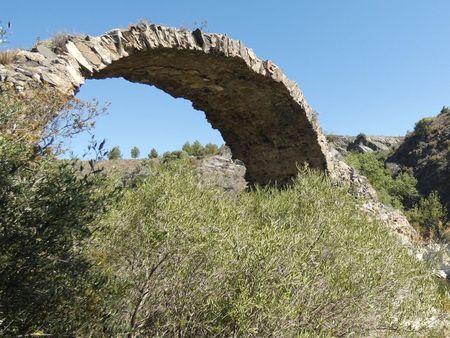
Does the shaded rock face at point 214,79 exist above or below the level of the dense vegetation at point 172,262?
→ above

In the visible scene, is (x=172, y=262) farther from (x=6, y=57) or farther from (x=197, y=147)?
(x=197, y=147)

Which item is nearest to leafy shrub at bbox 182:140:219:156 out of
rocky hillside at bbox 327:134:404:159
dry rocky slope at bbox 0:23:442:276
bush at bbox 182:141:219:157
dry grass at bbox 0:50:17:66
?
bush at bbox 182:141:219:157

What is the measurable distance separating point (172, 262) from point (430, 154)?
131 feet

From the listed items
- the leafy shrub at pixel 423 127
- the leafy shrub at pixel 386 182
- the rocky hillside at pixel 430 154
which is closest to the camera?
the leafy shrub at pixel 386 182

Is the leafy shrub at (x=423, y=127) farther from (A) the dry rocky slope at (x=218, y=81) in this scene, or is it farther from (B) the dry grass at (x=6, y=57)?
(B) the dry grass at (x=6, y=57)

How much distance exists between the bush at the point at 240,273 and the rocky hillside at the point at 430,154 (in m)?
30.8

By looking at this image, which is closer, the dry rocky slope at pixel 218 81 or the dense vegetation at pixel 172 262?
the dense vegetation at pixel 172 262

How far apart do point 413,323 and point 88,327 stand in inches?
151

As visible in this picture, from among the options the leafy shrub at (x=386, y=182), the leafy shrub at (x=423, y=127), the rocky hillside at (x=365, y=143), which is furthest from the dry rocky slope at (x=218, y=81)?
the rocky hillside at (x=365, y=143)

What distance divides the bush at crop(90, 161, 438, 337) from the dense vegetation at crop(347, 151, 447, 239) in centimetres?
1936

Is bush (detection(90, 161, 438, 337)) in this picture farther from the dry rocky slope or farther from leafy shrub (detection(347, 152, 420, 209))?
leafy shrub (detection(347, 152, 420, 209))

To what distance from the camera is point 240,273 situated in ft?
13.6

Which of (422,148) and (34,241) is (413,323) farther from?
(422,148)

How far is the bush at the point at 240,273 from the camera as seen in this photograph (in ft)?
13.0
